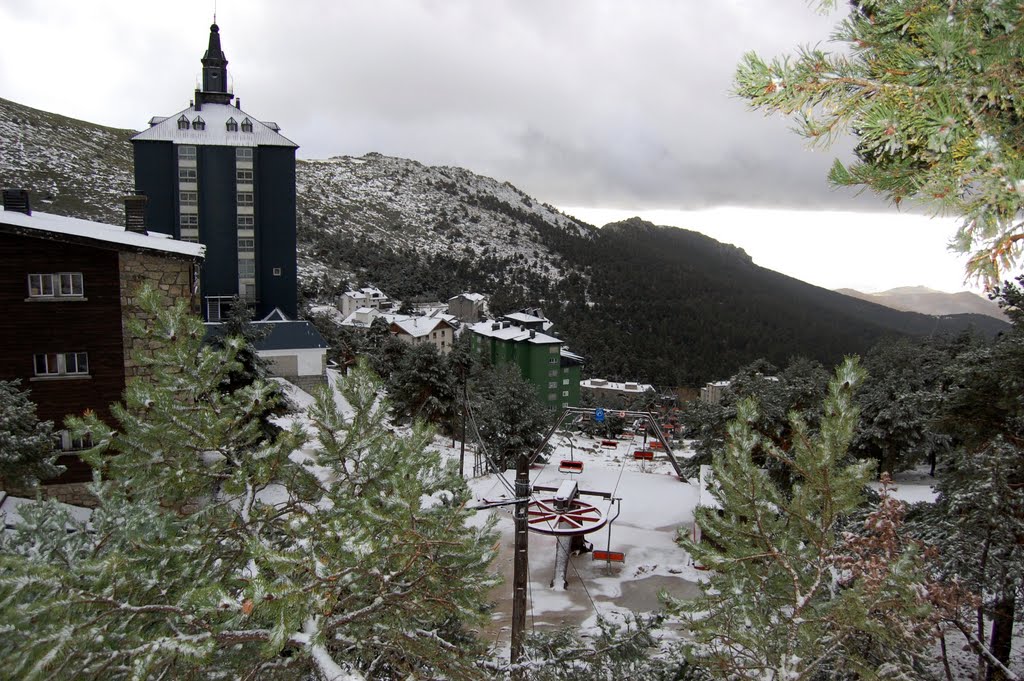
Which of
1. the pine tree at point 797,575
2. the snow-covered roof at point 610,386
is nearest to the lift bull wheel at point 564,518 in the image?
the pine tree at point 797,575

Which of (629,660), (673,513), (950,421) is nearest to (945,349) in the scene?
(673,513)

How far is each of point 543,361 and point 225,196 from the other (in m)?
34.6

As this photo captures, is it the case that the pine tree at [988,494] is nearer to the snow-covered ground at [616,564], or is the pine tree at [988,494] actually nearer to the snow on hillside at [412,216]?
the snow-covered ground at [616,564]

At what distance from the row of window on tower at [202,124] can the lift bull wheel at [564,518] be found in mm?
29333

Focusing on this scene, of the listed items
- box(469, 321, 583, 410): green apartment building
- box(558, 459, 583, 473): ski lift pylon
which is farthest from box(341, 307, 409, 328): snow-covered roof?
box(558, 459, 583, 473): ski lift pylon

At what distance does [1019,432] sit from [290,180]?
34883 mm

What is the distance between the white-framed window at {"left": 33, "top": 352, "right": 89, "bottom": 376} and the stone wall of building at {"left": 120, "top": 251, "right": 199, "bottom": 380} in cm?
87

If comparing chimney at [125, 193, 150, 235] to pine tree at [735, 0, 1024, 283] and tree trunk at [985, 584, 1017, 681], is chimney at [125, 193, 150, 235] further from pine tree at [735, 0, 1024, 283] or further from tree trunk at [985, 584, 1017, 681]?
tree trunk at [985, 584, 1017, 681]

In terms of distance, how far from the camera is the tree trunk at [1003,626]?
28.5ft

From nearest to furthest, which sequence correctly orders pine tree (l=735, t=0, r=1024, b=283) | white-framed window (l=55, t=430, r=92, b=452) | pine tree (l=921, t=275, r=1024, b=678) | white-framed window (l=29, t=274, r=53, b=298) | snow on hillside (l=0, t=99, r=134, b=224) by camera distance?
1. pine tree (l=735, t=0, r=1024, b=283)
2. pine tree (l=921, t=275, r=1024, b=678)
3. white-framed window (l=29, t=274, r=53, b=298)
4. white-framed window (l=55, t=430, r=92, b=452)
5. snow on hillside (l=0, t=99, r=134, b=224)

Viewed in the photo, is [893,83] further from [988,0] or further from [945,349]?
[945,349]

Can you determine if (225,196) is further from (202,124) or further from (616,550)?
(616,550)

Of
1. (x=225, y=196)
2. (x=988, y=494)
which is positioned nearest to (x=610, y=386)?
(x=225, y=196)

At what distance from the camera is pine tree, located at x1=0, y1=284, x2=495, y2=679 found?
3383mm
